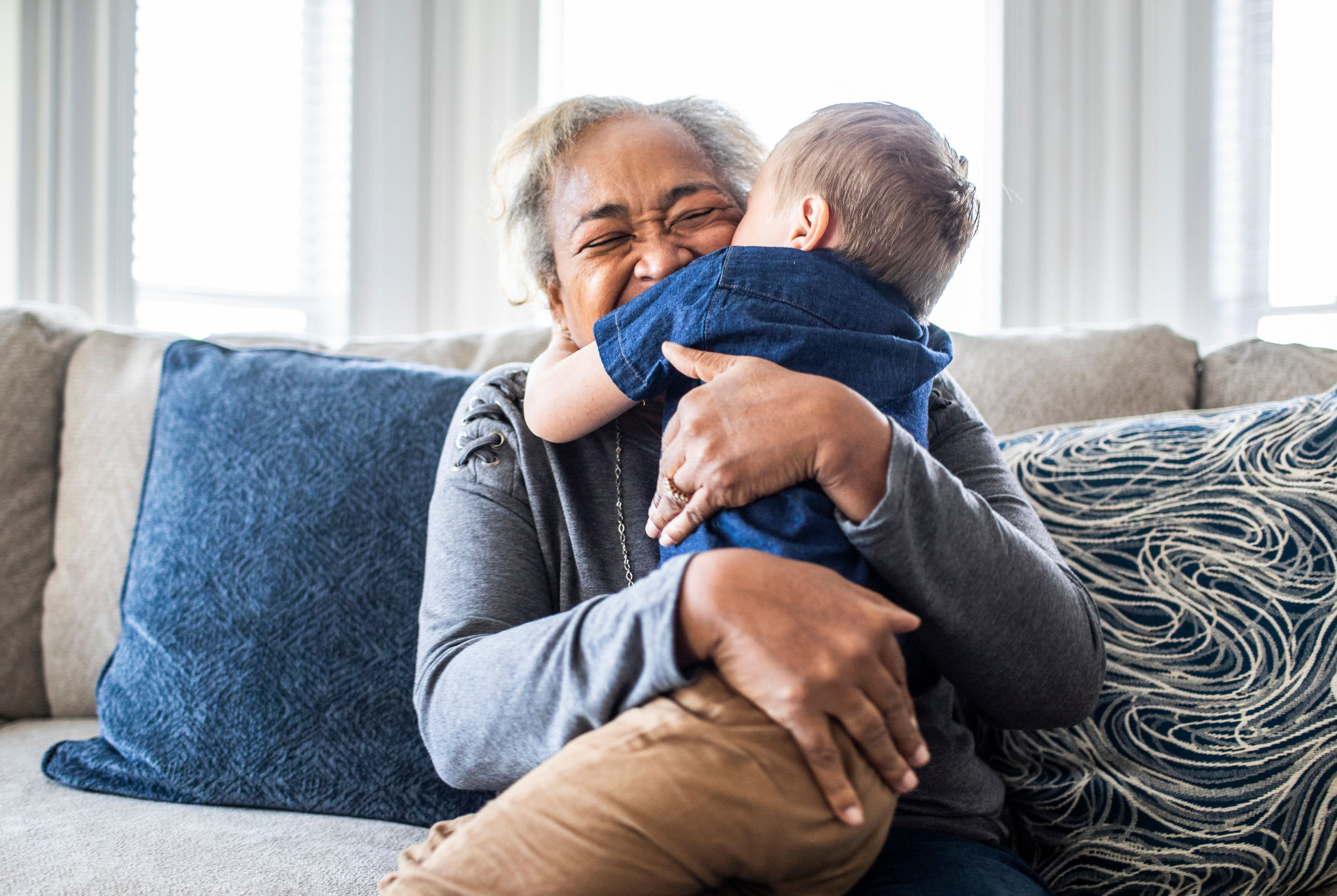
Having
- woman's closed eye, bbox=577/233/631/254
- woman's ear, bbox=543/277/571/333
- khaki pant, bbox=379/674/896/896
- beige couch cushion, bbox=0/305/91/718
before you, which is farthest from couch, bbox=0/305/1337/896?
khaki pant, bbox=379/674/896/896

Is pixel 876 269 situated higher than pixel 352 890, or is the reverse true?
pixel 876 269

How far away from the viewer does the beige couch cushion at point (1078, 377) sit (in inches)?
58.8

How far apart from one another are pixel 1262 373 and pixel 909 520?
40.0 inches

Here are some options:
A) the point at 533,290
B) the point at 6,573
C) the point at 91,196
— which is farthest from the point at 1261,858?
the point at 91,196

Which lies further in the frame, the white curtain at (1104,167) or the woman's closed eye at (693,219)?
the white curtain at (1104,167)

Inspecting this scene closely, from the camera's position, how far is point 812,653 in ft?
2.34

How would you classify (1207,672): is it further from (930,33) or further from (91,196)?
(91,196)

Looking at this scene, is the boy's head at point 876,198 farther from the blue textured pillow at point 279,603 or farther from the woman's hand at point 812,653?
the blue textured pillow at point 279,603

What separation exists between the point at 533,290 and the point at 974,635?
2.70 ft

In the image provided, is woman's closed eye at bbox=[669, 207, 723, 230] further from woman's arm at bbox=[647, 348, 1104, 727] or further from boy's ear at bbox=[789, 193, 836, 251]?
woman's arm at bbox=[647, 348, 1104, 727]

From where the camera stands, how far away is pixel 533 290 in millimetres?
1371

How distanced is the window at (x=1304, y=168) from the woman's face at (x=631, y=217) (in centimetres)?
215

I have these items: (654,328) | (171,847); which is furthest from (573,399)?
(171,847)

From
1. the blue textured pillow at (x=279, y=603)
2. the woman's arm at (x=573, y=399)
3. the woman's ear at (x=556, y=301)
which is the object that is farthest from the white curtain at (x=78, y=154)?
the woman's arm at (x=573, y=399)
